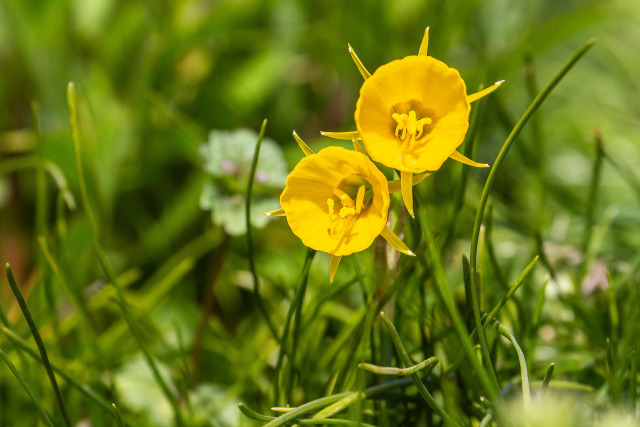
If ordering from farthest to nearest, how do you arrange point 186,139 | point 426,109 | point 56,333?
point 186,139
point 56,333
point 426,109

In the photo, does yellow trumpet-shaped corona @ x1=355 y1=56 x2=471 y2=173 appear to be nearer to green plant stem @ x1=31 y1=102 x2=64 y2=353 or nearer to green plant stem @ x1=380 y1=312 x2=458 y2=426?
green plant stem @ x1=380 y1=312 x2=458 y2=426

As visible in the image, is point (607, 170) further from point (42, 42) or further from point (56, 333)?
point (42, 42)

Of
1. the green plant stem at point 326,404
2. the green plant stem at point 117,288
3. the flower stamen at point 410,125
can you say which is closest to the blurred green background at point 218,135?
the green plant stem at point 117,288

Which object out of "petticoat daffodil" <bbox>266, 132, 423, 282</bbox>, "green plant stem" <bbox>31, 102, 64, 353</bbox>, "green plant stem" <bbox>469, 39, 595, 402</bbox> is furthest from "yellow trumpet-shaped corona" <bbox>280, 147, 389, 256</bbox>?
"green plant stem" <bbox>31, 102, 64, 353</bbox>

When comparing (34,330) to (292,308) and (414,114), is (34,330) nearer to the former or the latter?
(292,308)

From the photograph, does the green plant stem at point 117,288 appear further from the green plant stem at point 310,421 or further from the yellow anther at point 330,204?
the yellow anther at point 330,204

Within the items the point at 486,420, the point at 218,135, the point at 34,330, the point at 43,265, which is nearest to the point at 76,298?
the point at 43,265

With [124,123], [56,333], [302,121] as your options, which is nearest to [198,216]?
[124,123]
